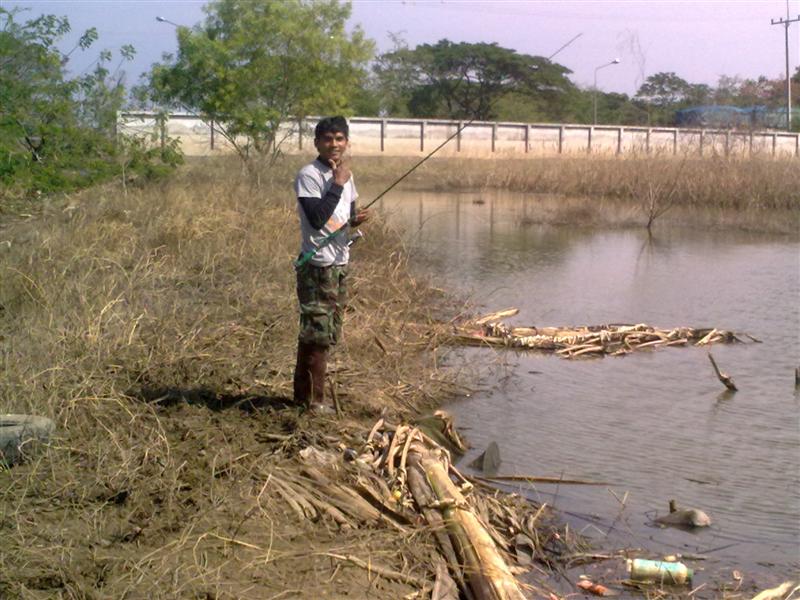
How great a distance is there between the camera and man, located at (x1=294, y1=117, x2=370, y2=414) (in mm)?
5625

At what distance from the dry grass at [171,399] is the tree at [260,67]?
12314 millimetres

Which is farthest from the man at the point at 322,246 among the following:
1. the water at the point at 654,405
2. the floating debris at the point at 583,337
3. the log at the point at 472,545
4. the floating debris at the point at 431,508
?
the floating debris at the point at 583,337

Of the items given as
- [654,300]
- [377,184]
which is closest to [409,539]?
[654,300]

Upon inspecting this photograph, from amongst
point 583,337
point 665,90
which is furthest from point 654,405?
point 665,90

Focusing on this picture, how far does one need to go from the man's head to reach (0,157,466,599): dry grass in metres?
1.41

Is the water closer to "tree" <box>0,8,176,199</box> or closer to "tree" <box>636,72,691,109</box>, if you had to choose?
"tree" <box>0,8,176,199</box>

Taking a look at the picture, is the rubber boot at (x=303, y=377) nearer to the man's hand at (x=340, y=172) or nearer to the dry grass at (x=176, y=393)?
the dry grass at (x=176, y=393)

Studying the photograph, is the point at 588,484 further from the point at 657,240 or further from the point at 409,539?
the point at 657,240

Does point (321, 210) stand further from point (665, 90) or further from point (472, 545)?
point (665, 90)

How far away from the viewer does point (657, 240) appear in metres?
19.8

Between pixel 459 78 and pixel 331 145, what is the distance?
157 ft

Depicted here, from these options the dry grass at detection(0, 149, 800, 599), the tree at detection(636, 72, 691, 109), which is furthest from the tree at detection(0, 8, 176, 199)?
the tree at detection(636, 72, 691, 109)

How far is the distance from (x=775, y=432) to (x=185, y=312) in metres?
4.22

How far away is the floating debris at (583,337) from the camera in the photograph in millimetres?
9836
